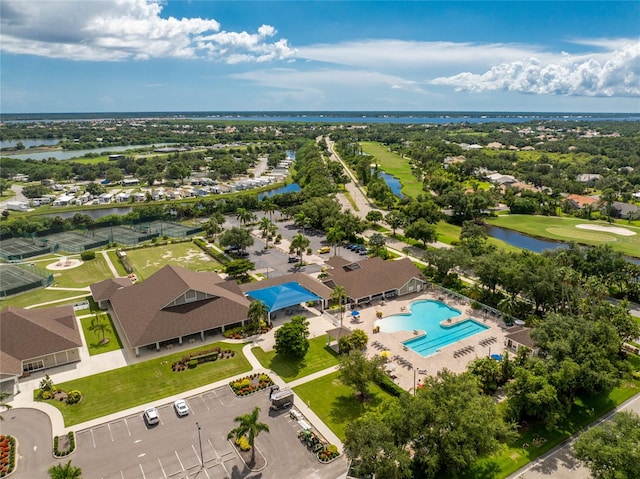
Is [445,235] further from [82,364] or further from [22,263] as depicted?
[22,263]

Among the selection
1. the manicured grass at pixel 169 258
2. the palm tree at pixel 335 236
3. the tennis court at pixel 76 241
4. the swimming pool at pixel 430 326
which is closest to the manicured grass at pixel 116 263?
the manicured grass at pixel 169 258

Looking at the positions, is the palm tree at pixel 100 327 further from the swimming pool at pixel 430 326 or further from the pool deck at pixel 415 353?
the swimming pool at pixel 430 326

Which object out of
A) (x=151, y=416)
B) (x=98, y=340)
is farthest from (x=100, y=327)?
(x=151, y=416)

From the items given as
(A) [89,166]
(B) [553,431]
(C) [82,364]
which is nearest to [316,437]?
(B) [553,431]

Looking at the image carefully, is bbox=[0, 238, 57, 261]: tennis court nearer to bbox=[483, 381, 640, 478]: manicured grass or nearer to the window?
the window

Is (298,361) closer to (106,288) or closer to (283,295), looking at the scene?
(283,295)

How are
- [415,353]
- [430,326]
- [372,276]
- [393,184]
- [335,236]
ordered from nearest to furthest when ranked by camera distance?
[415,353], [430,326], [372,276], [335,236], [393,184]
